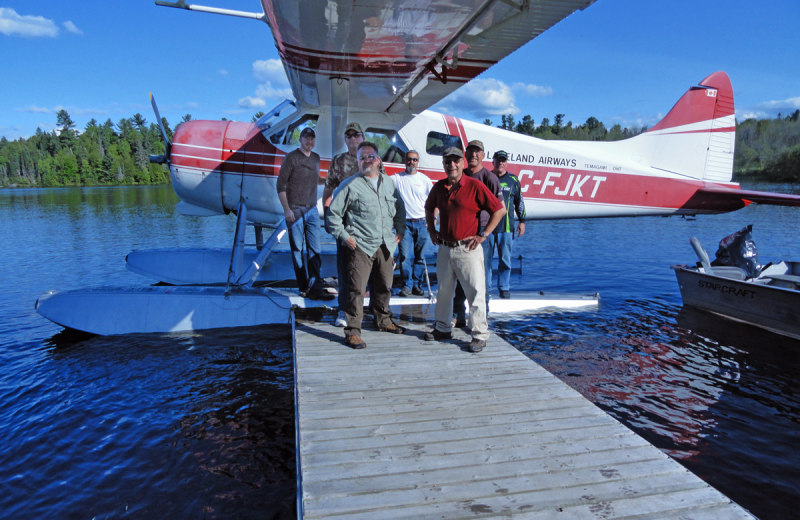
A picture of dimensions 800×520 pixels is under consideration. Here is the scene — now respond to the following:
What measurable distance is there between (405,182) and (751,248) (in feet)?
17.1

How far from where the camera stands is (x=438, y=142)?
732cm

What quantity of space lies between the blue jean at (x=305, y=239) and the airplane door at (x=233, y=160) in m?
1.99

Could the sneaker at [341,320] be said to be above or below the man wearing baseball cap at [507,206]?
below

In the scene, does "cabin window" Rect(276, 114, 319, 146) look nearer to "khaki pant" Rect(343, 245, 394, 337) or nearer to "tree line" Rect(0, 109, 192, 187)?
"khaki pant" Rect(343, 245, 394, 337)

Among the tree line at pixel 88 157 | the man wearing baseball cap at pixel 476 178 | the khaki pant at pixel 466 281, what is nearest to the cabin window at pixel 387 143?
the man wearing baseball cap at pixel 476 178

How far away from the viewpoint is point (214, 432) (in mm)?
3607

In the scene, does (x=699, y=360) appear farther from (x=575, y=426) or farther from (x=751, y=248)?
(x=575, y=426)

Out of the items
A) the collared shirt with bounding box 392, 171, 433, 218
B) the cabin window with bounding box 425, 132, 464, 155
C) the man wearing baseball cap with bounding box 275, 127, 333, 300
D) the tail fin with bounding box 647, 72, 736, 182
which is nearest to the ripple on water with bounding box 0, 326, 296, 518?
the man wearing baseball cap with bounding box 275, 127, 333, 300

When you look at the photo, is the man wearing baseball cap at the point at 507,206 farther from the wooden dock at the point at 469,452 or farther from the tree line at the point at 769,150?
the tree line at the point at 769,150

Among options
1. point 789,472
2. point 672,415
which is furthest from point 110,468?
point 789,472

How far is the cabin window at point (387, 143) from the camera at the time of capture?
6.96m

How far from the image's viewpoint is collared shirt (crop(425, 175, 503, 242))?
3.60 meters

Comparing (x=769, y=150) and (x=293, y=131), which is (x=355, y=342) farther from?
(x=769, y=150)

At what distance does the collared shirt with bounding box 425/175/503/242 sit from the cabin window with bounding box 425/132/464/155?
372 centimetres
